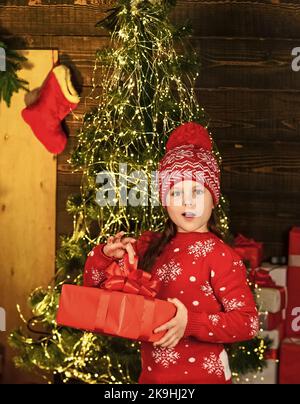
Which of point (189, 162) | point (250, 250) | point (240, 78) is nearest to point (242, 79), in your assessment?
point (240, 78)

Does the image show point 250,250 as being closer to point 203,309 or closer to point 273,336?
point 273,336

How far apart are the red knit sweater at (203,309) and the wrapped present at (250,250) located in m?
1.26

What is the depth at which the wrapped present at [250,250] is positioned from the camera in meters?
3.40

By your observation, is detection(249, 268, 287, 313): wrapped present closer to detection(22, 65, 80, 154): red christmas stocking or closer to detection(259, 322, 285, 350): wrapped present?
detection(259, 322, 285, 350): wrapped present

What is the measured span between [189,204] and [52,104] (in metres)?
1.60

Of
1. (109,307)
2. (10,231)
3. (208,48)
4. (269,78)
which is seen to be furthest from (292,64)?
(109,307)

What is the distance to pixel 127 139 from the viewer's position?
2.95 metres

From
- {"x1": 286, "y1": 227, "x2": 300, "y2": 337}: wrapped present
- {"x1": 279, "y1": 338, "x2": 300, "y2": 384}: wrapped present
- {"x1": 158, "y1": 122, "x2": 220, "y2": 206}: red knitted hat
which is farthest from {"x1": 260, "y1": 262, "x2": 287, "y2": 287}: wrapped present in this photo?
{"x1": 158, "y1": 122, "x2": 220, "y2": 206}: red knitted hat

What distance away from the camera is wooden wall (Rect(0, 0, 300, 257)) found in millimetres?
3633

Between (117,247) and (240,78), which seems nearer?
(117,247)

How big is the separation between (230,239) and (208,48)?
37.6 inches

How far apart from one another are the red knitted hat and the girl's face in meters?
0.02
